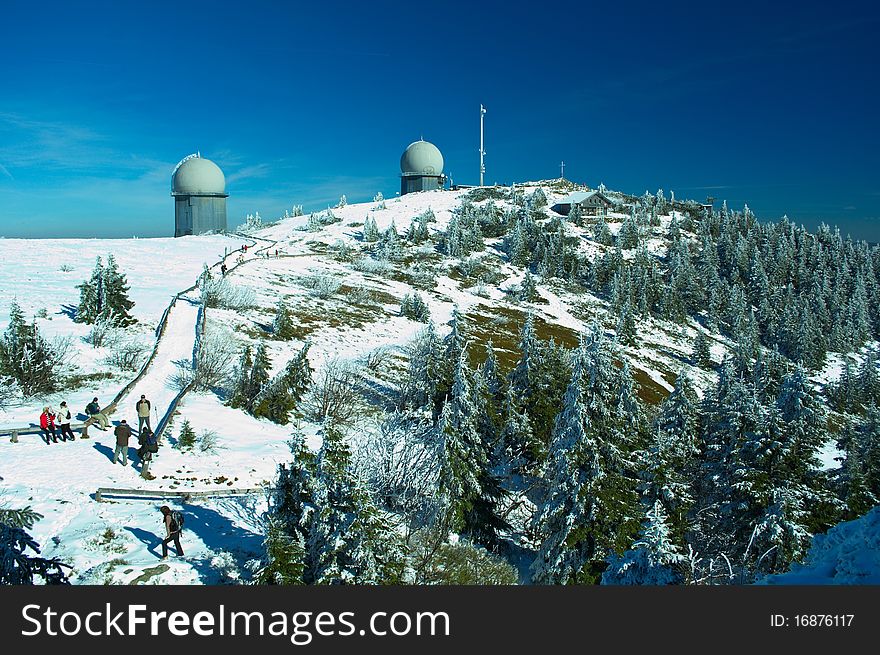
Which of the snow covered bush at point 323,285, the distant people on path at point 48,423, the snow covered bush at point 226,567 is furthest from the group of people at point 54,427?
the snow covered bush at point 323,285

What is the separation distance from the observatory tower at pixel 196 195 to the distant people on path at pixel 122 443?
243 feet

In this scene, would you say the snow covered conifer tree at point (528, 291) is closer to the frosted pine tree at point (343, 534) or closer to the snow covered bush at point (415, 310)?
the snow covered bush at point (415, 310)

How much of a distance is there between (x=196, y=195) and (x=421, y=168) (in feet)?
161

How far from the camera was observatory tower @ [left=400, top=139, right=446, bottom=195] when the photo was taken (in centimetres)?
11219

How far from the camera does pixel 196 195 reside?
8106 cm

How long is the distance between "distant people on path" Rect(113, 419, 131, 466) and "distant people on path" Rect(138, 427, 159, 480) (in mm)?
413

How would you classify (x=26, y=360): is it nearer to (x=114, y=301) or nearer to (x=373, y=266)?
(x=114, y=301)

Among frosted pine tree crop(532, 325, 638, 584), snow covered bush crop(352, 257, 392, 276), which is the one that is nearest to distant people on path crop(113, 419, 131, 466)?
frosted pine tree crop(532, 325, 638, 584)

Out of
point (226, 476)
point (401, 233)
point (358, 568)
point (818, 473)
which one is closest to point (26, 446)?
point (226, 476)

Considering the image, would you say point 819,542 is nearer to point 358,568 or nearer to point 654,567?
point 654,567

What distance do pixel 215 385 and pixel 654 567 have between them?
21434 millimetres

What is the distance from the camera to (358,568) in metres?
9.59

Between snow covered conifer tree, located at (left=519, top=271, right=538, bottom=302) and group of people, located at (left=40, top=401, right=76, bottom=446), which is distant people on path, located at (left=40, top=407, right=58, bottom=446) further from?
snow covered conifer tree, located at (left=519, top=271, right=538, bottom=302)

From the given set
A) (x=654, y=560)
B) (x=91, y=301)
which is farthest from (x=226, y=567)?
(x=91, y=301)
